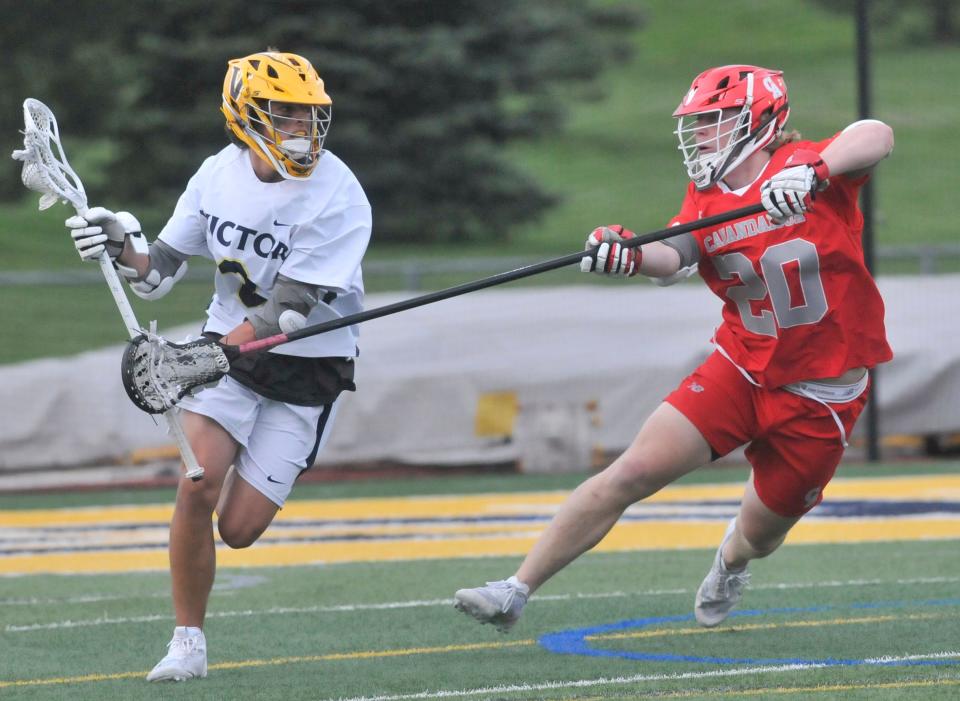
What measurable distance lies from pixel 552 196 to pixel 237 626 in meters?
19.4

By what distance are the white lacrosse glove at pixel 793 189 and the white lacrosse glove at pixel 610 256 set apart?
0.47 m

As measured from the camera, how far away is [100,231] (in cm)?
558

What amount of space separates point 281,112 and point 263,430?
1121mm

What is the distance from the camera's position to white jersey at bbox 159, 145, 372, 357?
566 centimetres

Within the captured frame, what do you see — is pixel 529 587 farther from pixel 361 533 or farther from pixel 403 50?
pixel 403 50

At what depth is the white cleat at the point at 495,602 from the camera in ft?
18.0

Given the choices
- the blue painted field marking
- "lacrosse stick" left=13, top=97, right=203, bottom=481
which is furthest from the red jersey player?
"lacrosse stick" left=13, top=97, right=203, bottom=481

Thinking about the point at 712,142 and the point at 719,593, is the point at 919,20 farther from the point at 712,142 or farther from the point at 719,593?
the point at 712,142

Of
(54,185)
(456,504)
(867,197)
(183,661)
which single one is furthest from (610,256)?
(867,197)

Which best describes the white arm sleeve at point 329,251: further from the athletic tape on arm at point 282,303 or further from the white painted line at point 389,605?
the white painted line at point 389,605

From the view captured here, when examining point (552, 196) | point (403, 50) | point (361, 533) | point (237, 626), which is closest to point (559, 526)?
point (237, 626)

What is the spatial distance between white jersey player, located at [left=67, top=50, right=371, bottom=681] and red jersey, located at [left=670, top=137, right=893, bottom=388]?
1.26m

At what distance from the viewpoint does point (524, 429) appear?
39.1ft

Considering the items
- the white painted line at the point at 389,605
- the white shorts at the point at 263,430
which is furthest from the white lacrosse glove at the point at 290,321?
the white painted line at the point at 389,605
